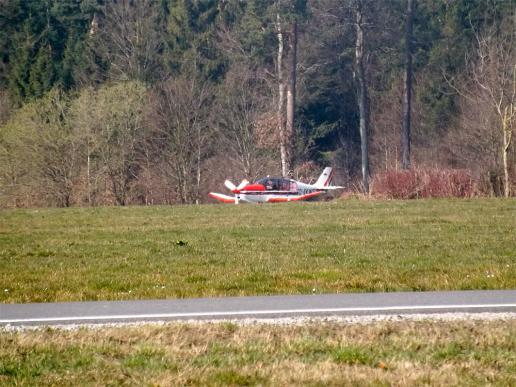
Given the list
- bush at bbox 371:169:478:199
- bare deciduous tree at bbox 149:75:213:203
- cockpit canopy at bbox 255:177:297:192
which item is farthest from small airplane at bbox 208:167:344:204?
bush at bbox 371:169:478:199

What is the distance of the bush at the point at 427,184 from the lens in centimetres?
3875

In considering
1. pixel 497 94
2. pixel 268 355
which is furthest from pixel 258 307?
pixel 497 94

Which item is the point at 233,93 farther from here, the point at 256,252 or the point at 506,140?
the point at 256,252

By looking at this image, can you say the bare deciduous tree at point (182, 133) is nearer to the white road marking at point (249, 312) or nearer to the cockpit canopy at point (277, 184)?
the cockpit canopy at point (277, 184)

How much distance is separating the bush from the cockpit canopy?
10.6 metres

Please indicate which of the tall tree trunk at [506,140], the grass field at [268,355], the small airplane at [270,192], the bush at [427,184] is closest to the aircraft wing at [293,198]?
the small airplane at [270,192]

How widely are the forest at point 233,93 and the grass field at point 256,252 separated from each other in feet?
57.9

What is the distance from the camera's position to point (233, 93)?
61125 millimetres

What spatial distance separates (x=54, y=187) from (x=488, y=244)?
1324 inches

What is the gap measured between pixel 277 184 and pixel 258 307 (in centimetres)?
3928

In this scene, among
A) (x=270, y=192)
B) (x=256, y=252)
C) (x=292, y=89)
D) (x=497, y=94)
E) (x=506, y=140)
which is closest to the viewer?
(x=256, y=252)

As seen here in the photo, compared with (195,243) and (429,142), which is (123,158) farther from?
(195,243)

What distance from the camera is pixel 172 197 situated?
2244 inches

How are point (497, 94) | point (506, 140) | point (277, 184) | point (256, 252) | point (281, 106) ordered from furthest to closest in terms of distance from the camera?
point (281, 106), point (497, 94), point (277, 184), point (506, 140), point (256, 252)
